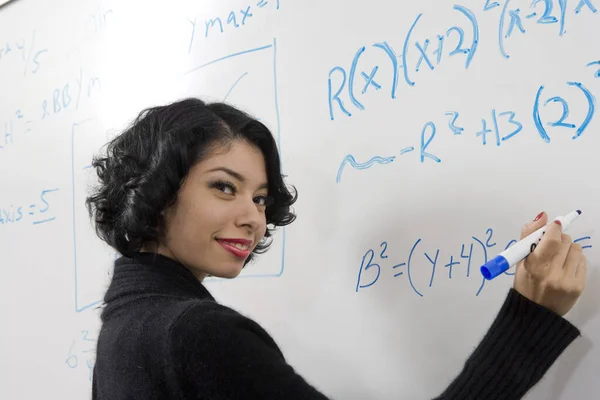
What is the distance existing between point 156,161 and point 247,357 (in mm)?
232

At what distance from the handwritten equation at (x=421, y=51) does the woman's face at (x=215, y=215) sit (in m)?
0.18

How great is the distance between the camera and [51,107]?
111 centimetres

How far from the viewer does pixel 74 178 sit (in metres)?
1.06

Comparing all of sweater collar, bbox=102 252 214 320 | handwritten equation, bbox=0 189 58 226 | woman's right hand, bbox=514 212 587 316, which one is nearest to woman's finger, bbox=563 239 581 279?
woman's right hand, bbox=514 212 587 316

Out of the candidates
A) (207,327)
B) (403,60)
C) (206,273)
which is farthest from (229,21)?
(207,327)

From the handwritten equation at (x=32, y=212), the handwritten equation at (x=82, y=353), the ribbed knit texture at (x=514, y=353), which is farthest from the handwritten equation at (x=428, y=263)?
the handwritten equation at (x=32, y=212)

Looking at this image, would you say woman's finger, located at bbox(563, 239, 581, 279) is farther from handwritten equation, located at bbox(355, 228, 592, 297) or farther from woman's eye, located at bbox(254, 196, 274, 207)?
woman's eye, located at bbox(254, 196, 274, 207)

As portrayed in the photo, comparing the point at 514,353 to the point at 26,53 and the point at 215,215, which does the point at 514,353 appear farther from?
the point at 26,53

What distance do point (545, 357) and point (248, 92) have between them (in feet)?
1.76

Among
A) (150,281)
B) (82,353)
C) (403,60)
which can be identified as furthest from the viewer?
(82,353)

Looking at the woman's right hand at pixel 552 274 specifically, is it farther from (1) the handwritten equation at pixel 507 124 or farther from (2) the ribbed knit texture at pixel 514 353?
(1) the handwritten equation at pixel 507 124

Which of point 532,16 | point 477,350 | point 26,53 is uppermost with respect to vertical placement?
point 26,53

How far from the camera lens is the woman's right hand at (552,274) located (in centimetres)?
47

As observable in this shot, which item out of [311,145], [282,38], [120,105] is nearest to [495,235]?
[311,145]
